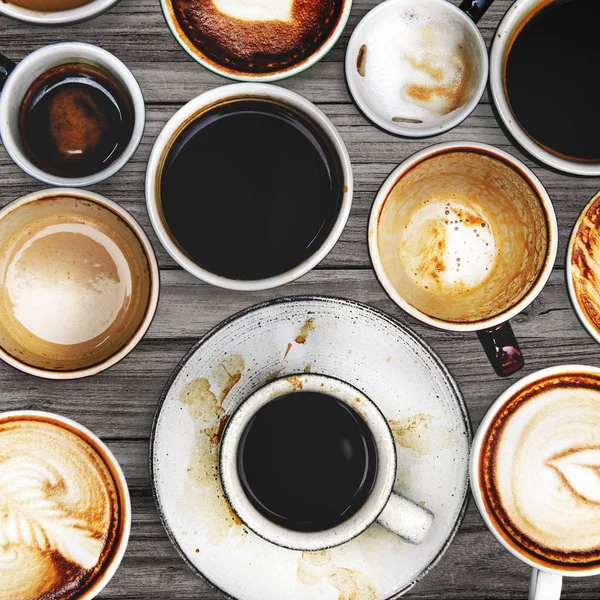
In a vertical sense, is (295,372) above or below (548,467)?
above

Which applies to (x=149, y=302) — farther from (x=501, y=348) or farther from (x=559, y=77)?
(x=559, y=77)

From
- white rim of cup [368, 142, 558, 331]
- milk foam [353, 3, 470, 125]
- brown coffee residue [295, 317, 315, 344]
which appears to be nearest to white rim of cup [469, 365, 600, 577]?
white rim of cup [368, 142, 558, 331]

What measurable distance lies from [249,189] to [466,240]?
320 mm

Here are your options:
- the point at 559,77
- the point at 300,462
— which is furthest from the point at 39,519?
the point at 559,77

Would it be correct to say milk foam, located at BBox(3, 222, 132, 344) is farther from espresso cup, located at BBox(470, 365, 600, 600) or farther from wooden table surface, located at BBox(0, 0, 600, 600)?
espresso cup, located at BBox(470, 365, 600, 600)

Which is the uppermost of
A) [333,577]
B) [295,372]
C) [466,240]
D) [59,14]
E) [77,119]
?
[59,14]

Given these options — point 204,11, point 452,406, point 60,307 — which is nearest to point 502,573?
point 452,406

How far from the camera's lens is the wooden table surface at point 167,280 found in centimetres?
76

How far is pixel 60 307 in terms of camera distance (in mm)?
763

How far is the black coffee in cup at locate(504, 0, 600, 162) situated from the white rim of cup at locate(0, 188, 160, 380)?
1.72 feet

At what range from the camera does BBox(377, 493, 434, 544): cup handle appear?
70 centimetres

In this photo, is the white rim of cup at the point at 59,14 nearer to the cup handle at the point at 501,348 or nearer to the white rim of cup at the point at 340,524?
the white rim of cup at the point at 340,524

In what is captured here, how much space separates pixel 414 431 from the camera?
29.0 inches

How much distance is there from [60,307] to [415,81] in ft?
1.92
